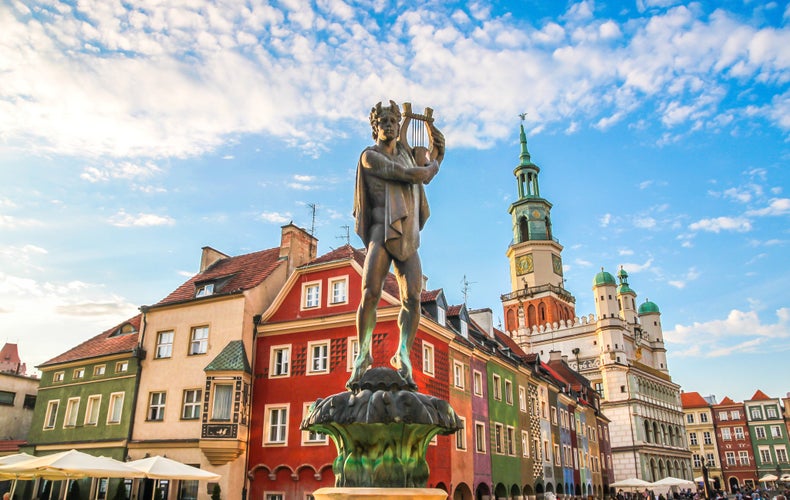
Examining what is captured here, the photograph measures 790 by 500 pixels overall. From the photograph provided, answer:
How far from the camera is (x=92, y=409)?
92.9ft

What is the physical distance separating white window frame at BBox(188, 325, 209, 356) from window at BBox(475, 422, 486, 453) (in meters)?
12.2

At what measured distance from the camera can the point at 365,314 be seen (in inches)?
276

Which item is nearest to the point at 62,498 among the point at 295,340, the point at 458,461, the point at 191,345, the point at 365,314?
the point at 191,345

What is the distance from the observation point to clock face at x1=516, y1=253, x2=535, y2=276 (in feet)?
249

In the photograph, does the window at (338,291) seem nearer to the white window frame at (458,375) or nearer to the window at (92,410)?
the white window frame at (458,375)

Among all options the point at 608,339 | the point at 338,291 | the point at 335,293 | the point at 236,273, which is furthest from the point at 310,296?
the point at 608,339

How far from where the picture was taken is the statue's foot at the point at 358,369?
21.4 ft

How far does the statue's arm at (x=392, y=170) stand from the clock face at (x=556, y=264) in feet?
233

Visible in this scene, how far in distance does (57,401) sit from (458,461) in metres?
19.0

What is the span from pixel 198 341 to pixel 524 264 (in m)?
55.4

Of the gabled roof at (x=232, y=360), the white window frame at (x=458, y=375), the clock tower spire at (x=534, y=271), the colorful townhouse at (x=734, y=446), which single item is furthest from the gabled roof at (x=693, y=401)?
the gabled roof at (x=232, y=360)

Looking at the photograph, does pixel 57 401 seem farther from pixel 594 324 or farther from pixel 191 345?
pixel 594 324

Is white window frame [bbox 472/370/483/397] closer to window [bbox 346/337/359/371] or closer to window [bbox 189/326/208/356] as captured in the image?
window [bbox 346/337/359/371]

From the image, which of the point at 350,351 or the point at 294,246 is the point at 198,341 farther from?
the point at 350,351
